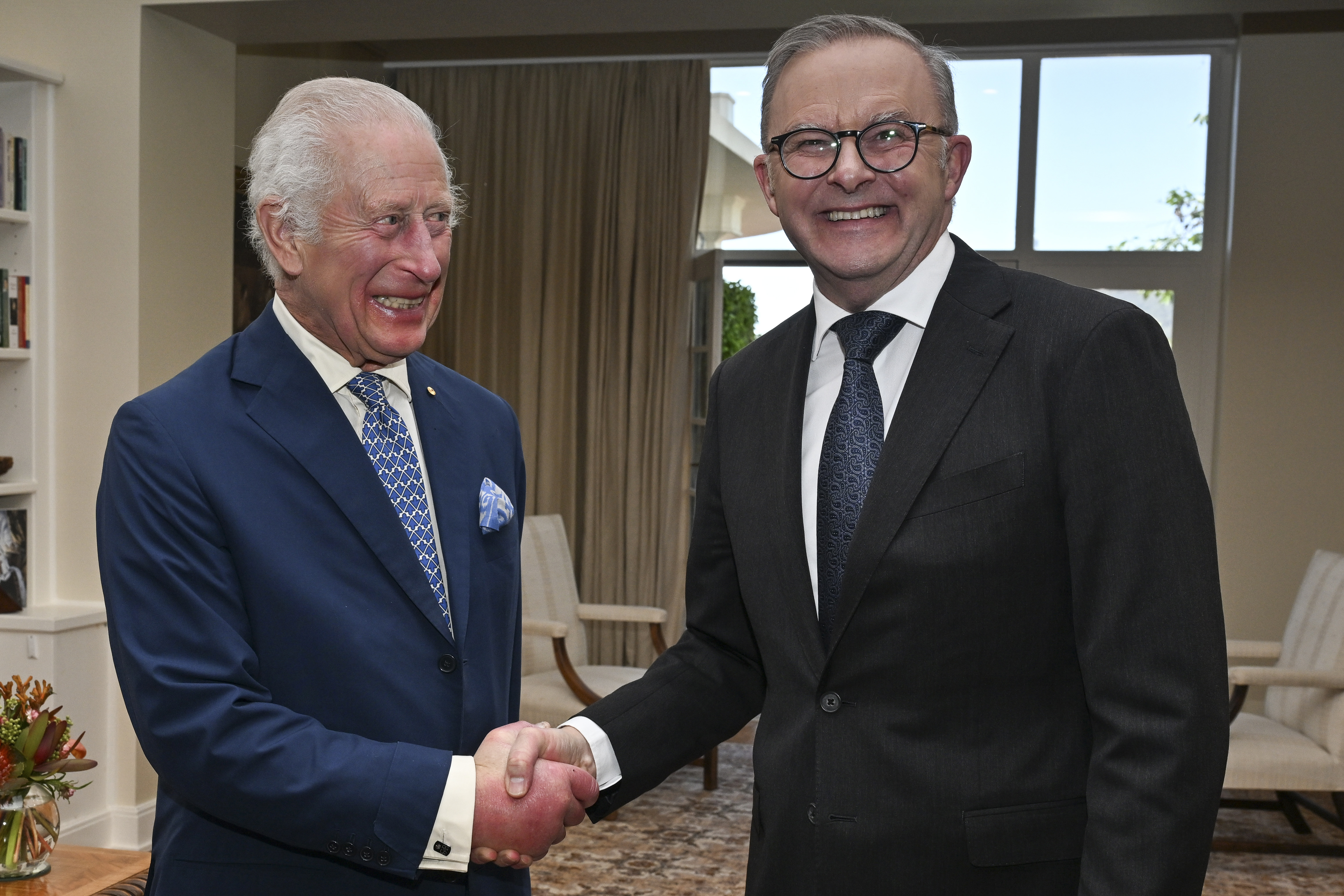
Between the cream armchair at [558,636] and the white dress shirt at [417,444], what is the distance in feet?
10.0

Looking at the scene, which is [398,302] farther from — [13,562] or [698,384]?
[698,384]

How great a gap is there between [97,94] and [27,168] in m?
0.36

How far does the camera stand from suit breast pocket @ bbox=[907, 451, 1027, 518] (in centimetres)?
133

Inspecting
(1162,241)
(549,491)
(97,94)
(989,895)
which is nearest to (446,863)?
(989,895)

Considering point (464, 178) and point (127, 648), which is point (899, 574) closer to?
point (127, 648)

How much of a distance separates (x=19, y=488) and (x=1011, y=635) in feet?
12.6

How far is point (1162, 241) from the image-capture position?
6.49m

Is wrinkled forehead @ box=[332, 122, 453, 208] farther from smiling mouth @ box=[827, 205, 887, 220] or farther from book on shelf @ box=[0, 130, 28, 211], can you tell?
book on shelf @ box=[0, 130, 28, 211]

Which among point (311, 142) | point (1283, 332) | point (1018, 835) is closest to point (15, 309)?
point (311, 142)

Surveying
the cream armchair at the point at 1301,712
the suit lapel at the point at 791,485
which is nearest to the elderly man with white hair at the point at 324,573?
the suit lapel at the point at 791,485

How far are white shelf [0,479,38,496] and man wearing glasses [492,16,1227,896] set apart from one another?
10.6ft

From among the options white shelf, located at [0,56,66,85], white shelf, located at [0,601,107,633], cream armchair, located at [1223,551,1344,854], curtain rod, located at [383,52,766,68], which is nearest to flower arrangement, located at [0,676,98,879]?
white shelf, located at [0,601,107,633]

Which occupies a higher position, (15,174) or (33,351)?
(15,174)

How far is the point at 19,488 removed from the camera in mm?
4098
